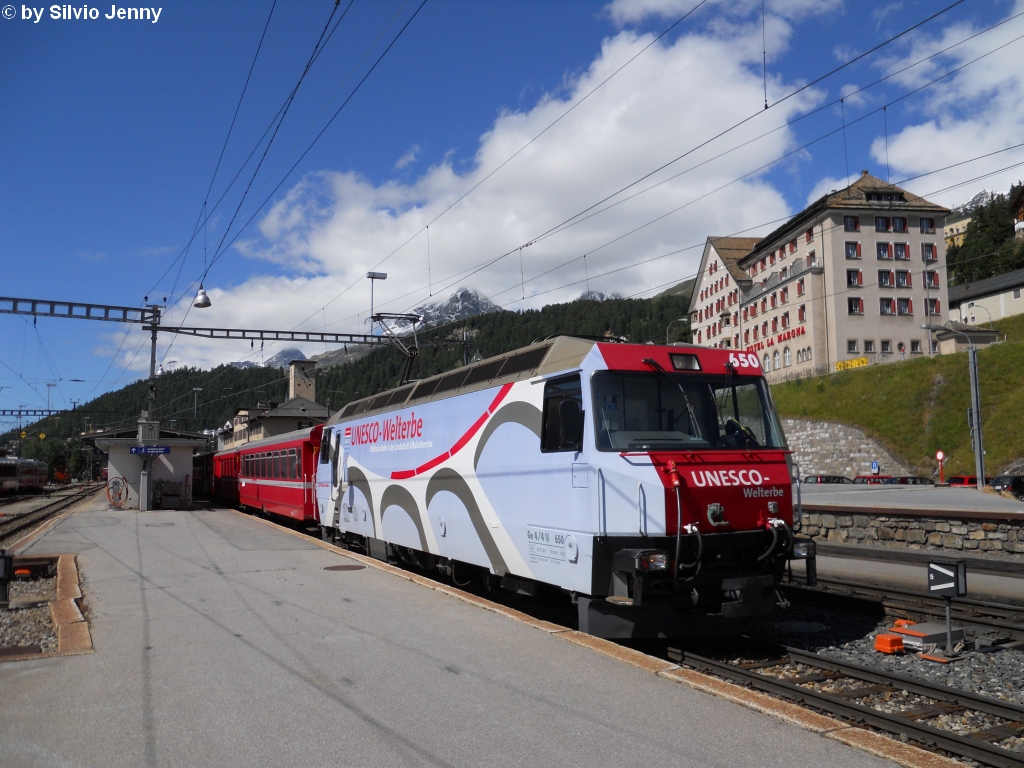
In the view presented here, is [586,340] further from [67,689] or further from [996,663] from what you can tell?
[67,689]

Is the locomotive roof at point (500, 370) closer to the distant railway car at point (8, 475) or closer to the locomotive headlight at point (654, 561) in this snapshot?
the locomotive headlight at point (654, 561)

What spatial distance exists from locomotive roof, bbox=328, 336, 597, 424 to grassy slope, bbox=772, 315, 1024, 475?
34.8 metres

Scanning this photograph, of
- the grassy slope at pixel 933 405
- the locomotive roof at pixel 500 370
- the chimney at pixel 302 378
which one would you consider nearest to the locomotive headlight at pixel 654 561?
the locomotive roof at pixel 500 370

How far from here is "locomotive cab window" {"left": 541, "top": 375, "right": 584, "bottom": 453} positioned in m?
7.96

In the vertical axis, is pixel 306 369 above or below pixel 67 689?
above

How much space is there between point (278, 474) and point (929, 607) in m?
20.4

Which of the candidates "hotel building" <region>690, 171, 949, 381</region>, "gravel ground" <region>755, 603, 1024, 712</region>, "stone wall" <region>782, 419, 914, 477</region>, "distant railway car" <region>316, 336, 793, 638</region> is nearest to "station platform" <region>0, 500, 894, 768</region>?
"distant railway car" <region>316, 336, 793, 638</region>

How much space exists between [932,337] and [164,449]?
5164 centimetres

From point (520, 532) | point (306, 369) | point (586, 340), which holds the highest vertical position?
point (306, 369)

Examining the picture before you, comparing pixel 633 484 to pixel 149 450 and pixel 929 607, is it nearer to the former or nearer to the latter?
pixel 929 607

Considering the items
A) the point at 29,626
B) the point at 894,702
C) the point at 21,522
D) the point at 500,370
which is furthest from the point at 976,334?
the point at 29,626

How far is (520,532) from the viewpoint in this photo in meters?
9.09

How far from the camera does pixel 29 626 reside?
1044cm

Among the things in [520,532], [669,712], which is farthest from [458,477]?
[669,712]
